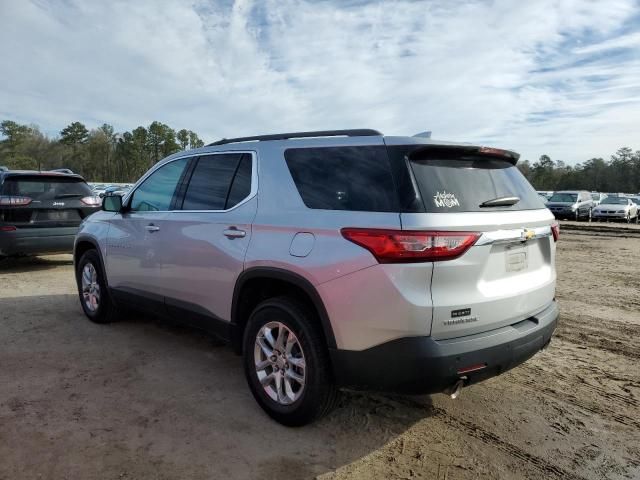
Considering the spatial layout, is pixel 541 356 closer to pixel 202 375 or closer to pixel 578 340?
pixel 578 340

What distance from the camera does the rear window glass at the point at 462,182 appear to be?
2.68 metres

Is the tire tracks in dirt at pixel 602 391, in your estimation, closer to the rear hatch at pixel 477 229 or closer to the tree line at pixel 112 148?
the rear hatch at pixel 477 229

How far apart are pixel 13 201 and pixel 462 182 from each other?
7906 mm

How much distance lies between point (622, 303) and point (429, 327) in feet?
17.7

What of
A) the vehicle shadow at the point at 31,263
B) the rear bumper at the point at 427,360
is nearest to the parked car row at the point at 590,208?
the vehicle shadow at the point at 31,263

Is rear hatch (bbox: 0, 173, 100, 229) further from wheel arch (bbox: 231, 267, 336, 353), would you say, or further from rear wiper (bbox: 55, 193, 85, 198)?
wheel arch (bbox: 231, 267, 336, 353)

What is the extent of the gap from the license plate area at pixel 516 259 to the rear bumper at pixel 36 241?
7747mm

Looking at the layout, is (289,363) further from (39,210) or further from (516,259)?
(39,210)

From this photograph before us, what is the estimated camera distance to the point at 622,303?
6570 mm

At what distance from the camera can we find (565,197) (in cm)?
3000

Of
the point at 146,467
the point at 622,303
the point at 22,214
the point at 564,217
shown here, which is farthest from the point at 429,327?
the point at 564,217

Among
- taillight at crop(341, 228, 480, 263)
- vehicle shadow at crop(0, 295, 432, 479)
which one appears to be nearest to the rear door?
vehicle shadow at crop(0, 295, 432, 479)

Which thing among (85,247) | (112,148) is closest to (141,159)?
(112,148)

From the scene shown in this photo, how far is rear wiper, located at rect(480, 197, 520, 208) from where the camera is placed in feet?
9.41
